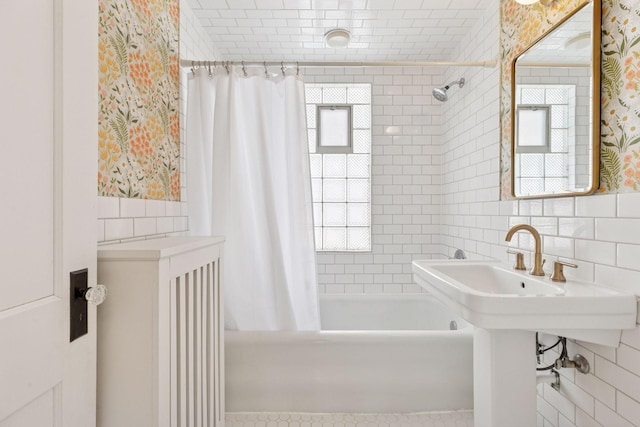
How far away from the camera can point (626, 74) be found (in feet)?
3.82

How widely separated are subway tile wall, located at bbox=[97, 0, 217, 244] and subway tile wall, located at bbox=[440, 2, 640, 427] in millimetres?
1802

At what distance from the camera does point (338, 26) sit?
2.39 metres

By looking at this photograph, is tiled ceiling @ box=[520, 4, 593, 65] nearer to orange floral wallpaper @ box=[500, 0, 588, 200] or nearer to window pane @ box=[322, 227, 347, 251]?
orange floral wallpaper @ box=[500, 0, 588, 200]

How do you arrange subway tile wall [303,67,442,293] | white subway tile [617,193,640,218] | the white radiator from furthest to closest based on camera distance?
subway tile wall [303,67,442,293] < white subway tile [617,193,640,218] < the white radiator

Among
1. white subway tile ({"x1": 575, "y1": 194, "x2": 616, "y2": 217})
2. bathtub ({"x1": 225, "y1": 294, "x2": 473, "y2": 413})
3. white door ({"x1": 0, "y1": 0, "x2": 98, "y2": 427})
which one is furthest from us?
bathtub ({"x1": 225, "y1": 294, "x2": 473, "y2": 413})

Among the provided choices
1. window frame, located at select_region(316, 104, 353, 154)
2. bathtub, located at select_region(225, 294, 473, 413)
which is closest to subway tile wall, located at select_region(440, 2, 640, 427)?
bathtub, located at select_region(225, 294, 473, 413)

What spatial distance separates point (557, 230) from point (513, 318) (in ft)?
2.00

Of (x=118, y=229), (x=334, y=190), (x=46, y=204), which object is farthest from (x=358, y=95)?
(x=46, y=204)

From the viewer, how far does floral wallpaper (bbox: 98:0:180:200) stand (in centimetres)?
129

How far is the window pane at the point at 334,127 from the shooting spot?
10.3 feet

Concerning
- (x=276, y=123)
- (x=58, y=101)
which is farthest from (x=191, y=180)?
(x=58, y=101)

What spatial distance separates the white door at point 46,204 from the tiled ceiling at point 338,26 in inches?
62.1

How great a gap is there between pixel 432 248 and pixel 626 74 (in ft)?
6.68

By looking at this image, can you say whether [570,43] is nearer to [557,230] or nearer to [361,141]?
[557,230]
